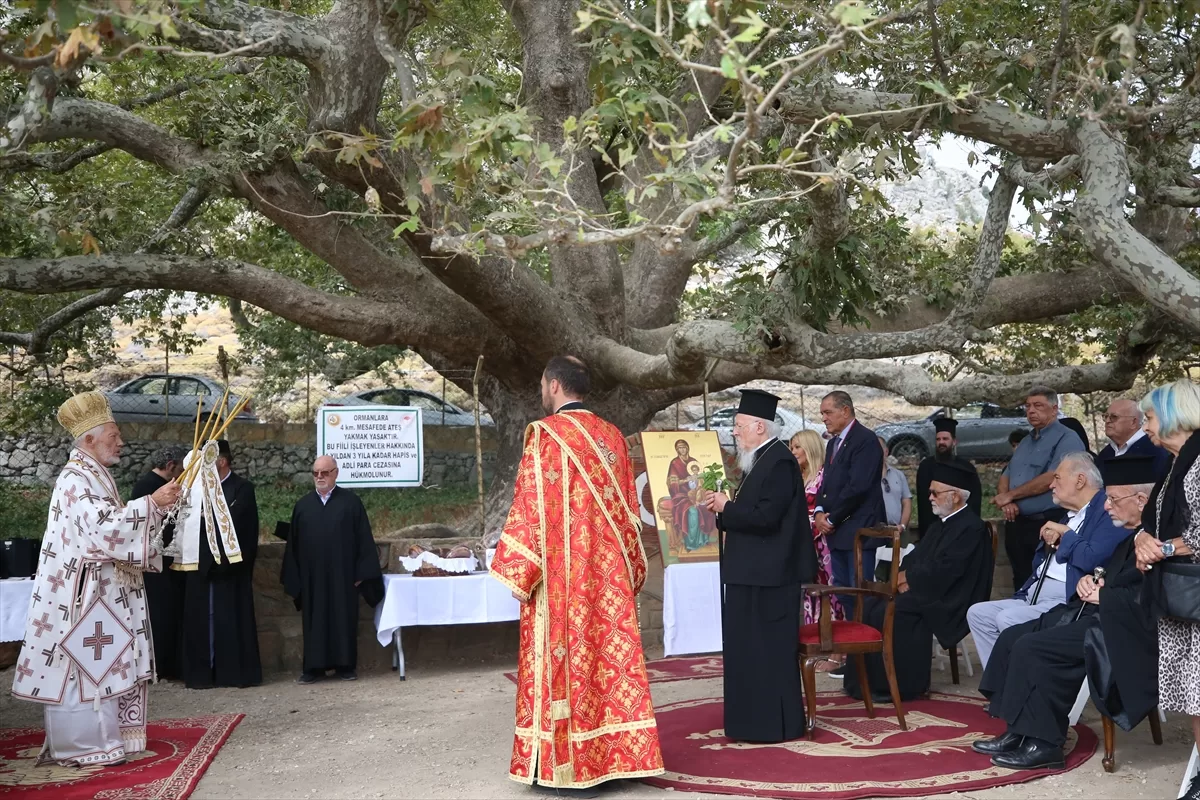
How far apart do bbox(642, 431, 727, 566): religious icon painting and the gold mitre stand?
3.86 meters

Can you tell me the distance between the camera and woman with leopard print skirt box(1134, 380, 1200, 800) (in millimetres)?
→ 5176

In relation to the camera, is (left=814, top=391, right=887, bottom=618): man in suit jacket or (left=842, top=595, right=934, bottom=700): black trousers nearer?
(left=842, top=595, right=934, bottom=700): black trousers

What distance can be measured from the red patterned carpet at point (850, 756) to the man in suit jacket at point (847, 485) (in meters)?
1.25

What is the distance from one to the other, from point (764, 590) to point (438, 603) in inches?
133

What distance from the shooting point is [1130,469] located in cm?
595

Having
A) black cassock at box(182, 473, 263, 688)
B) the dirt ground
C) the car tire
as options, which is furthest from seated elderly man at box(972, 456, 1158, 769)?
the car tire

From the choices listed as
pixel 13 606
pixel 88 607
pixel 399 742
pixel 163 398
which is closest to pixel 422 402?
pixel 163 398

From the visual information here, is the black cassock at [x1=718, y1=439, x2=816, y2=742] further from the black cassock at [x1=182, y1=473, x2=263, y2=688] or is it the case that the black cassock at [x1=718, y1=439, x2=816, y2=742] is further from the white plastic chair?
the black cassock at [x1=182, y1=473, x2=263, y2=688]

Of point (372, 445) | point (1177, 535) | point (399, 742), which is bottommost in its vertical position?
point (399, 742)

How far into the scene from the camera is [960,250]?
13500 mm

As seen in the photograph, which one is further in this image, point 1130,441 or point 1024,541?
point 1024,541

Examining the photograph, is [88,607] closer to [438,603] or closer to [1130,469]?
[438,603]

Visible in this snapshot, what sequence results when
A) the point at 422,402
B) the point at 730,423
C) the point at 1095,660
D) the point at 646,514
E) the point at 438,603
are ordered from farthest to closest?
the point at 730,423, the point at 422,402, the point at 646,514, the point at 438,603, the point at 1095,660

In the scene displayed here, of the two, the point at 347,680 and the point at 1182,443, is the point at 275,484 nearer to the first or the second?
the point at 347,680
